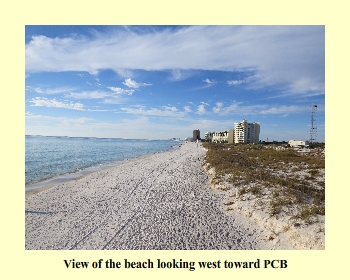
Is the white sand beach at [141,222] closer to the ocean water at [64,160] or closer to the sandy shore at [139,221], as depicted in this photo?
the sandy shore at [139,221]

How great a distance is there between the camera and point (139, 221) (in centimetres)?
898

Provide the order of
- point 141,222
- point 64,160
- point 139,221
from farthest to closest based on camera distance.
Result: 1. point 64,160
2. point 139,221
3. point 141,222

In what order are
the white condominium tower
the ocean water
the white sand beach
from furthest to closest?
1. the white condominium tower
2. the ocean water
3. the white sand beach

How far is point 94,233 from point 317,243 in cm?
783

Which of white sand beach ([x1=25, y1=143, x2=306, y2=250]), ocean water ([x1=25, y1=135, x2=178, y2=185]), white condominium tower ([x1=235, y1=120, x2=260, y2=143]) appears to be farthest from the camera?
white condominium tower ([x1=235, y1=120, x2=260, y2=143])

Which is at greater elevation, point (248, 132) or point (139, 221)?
point (248, 132)

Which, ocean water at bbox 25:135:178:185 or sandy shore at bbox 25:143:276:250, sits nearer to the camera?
sandy shore at bbox 25:143:276:250

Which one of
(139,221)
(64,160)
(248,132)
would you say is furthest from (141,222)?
(248,132)

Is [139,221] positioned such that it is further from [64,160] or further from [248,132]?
[248,132]

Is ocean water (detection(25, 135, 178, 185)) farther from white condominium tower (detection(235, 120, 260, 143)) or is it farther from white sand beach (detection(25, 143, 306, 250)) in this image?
white condominium tower (detection(235, 120, 260, 143))

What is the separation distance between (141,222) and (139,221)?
153 millimetres

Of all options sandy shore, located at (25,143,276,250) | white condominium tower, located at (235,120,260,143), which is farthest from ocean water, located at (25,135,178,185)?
white condominium tower, located at (235,120,260,143)

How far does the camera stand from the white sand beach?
727cm

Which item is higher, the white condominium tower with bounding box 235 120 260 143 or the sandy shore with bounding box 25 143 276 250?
the white condominium tower with bounding box 235 120 260 143
